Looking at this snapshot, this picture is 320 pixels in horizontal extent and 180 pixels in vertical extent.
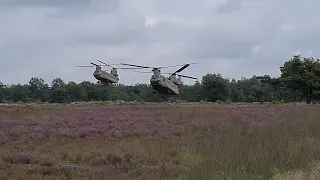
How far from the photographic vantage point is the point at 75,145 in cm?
1755

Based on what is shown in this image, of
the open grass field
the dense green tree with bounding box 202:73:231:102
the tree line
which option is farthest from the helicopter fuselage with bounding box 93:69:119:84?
the open grass field

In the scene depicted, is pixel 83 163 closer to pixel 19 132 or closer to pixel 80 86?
pixel 19 132

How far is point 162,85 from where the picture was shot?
5912 centimetres

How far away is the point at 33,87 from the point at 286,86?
72982mm

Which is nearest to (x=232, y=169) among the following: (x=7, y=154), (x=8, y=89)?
(x=7, y=154)

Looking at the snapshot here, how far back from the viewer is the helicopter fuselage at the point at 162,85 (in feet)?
189

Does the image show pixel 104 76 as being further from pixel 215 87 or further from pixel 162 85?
pixel 215 87

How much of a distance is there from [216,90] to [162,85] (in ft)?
111

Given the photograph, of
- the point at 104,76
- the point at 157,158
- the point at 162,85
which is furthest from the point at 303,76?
the point at 157,158

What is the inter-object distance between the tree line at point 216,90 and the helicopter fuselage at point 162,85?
274 inches

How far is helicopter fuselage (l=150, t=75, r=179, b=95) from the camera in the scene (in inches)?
2271

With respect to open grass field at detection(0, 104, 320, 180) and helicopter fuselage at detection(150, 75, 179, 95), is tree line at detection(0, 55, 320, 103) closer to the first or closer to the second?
helicopter fuselage at detection(150, 75, 179, 95)

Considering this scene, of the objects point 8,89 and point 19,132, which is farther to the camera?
point 8,89

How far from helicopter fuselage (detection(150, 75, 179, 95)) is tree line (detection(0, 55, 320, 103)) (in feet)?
22.8
